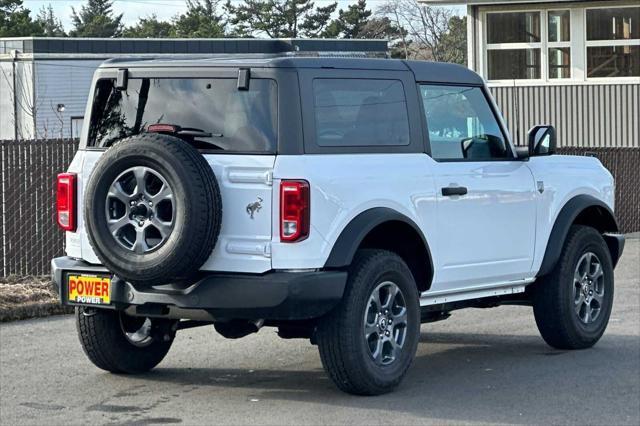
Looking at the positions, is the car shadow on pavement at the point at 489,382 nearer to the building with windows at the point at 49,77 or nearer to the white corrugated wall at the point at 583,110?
the white corrugated wall at the point at 583,110

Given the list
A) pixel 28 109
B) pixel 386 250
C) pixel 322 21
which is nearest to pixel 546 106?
pixel 386 250

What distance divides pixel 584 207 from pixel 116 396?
3855mm

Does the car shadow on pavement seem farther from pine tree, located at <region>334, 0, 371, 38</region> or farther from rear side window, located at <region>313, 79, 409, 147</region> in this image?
pine tree, located at <region>334, 0, 371, 38</region>

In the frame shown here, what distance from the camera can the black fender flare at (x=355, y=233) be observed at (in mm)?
7977

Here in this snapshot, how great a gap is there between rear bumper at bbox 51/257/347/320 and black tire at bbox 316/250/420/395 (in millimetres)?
178

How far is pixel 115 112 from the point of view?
866cm

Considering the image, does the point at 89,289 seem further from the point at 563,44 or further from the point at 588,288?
the point at 563,44

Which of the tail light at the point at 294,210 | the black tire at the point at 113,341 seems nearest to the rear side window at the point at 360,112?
the tail light at the point at 294,210

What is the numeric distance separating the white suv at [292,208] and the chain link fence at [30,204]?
14.3 feet

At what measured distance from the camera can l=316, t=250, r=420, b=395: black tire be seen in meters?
8.06

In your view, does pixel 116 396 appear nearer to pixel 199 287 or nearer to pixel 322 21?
pixel 199 287

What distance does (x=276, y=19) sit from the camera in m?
58.6

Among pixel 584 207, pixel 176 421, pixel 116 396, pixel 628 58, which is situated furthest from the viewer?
pixel 628 58

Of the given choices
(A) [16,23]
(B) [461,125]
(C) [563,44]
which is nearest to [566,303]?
(B) [461,125]
